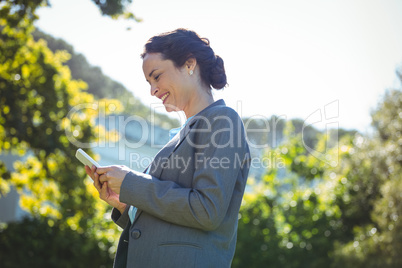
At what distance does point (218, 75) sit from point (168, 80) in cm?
21

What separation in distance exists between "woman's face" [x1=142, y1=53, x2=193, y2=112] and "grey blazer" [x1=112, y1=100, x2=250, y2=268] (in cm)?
18

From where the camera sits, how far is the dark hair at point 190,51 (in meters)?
1.55

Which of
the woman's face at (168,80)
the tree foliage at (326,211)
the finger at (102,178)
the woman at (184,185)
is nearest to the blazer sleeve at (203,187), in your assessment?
the woman at (184,185)

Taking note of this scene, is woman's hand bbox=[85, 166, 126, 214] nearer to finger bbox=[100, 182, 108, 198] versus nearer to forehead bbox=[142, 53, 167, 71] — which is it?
finger bbox=[100, 182, 108, 198]

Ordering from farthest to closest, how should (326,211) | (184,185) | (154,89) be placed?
(326,211)
(154,89)
(184,185)

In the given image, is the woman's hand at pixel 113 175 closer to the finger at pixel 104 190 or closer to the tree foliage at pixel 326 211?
the finger at pixel 104 190

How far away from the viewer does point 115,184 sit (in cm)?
137

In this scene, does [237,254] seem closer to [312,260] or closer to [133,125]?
[312,260]

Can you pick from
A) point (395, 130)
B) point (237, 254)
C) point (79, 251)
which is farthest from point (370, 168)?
point (79, 251)

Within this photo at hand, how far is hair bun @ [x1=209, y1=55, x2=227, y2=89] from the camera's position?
1.64 metres

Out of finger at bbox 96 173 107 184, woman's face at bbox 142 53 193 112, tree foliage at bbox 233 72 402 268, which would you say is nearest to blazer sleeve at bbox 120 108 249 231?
finger at bbox 96 173 107 184

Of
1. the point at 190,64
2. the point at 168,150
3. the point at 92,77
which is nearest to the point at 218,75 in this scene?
the point at 190,64

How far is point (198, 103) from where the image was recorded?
61.9 inches

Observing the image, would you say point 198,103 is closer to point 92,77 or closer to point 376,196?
point 376,196
